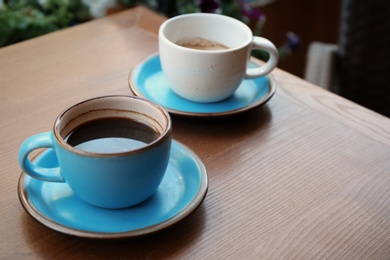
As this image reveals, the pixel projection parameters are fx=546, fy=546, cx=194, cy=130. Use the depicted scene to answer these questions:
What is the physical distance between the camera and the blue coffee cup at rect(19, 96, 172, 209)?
0.52 m

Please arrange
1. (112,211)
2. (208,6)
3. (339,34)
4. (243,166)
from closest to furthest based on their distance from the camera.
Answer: (112,211)
(243,166)
(208,6)
(339,34)

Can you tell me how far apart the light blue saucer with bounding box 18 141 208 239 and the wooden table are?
0.06ft

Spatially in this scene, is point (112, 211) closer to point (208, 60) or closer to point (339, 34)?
point (208, 60)

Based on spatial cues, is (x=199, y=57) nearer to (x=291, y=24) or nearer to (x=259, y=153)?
(x=259, y=153)

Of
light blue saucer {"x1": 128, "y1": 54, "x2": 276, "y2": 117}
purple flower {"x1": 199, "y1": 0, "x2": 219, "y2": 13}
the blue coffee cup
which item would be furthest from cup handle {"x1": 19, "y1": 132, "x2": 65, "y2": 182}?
purple flower {"x1": 199, "y1": 0, "x2": 219, "y2": 13}

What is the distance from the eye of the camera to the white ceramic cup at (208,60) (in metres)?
0.72

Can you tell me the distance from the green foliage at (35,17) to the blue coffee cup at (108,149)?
0.72 metres

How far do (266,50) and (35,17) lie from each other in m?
0.72

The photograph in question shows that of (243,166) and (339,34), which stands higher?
(243,166)

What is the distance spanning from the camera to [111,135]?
59 centimetres

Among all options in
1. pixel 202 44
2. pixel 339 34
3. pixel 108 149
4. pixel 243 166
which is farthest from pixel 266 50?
pixel 339 34

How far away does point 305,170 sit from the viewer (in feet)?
2.18

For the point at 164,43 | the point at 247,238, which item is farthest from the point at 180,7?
the point at 247,238

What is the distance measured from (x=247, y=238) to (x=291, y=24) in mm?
1832
